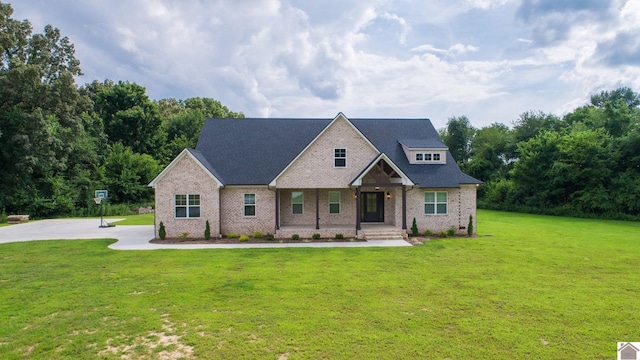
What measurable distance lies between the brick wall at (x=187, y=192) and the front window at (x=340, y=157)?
7.06m

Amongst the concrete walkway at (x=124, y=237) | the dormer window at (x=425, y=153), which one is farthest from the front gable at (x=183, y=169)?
the dormer window at (x=425, y=153)

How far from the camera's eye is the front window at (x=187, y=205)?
19594mm

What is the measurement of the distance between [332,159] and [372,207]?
455 centimetres

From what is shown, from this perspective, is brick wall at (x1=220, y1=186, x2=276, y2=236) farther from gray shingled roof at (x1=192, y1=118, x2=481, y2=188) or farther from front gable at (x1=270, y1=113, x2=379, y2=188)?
front gable at (x1=270, y1=113, x2=379, y2=188)

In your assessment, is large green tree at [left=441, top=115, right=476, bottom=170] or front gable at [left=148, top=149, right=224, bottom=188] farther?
large green tree at [left=441, top=115, right=476, bottom=170]

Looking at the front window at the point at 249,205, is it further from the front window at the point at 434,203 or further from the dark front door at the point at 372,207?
the front window at the point at 434,203

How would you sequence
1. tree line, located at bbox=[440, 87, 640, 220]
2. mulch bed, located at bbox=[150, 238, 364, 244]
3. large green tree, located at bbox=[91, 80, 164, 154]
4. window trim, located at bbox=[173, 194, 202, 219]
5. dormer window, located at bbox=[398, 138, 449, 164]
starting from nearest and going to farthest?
mulch bed, located at bbox=[150, 238, 364, 244] < window trim, located at bbox=[173, 194, 202, 219] < dormer window, located at bbox=[398, 138, 449, 164] < tree line, located at bbox=[440, 87, 640, 220] < large green tree, located at bbox=[91, 80, 164, 154]

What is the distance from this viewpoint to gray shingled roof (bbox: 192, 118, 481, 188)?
2081 cm

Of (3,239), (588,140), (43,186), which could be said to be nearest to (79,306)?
(3,239)

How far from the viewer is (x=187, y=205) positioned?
19.6 m

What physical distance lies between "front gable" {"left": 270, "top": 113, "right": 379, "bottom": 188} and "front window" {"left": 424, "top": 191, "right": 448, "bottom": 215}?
4.17 m

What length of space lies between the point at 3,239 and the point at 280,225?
15815 mm

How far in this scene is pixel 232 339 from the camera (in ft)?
22.0

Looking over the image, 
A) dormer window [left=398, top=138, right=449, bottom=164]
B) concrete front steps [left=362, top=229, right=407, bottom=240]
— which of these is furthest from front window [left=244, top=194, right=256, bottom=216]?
dormer window [left=398, top=138, right=449, bottom=164]
